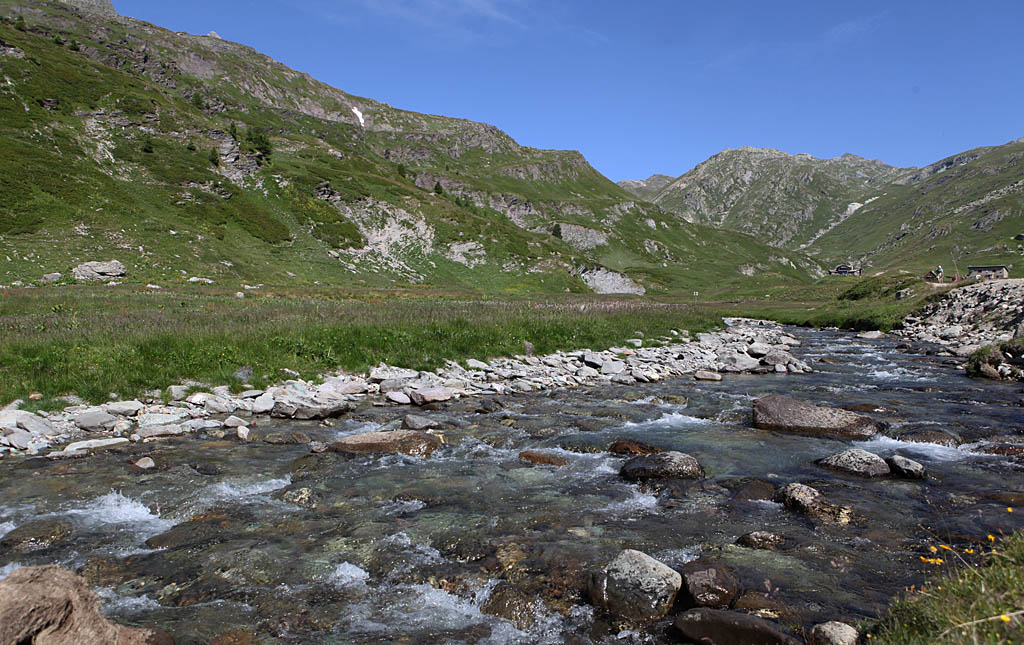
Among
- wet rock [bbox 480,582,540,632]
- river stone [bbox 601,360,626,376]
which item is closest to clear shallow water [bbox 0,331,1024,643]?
wet rock [bbox 480,582,540,632]

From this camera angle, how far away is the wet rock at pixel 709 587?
635 centimetres

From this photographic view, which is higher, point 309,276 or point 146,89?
point 146,89

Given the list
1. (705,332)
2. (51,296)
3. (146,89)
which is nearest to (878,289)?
(705,332)

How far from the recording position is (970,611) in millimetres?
3924

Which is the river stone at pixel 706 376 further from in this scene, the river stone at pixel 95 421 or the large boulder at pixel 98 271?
the large boulder at pixel 98 271

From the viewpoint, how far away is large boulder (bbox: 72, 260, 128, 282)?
46938 mm

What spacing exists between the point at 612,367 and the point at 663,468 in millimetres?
13757

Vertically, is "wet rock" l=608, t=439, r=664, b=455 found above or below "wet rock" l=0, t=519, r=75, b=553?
above

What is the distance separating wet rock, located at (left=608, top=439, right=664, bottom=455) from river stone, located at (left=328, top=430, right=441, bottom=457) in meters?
4.51

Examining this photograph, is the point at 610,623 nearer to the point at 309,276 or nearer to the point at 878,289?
the point at 309,276

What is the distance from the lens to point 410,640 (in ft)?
19.3

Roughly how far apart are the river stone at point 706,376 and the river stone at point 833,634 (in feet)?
65.0

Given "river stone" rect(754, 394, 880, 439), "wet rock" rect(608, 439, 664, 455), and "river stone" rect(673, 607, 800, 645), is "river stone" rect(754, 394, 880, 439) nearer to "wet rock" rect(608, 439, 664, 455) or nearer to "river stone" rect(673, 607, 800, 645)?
"wet rock" rect(608, 439, 664, 455)

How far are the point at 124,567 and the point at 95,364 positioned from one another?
472 inches
